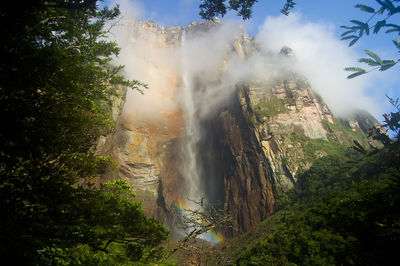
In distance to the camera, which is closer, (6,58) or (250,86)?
(6,58)

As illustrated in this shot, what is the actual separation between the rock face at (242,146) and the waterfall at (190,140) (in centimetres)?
111

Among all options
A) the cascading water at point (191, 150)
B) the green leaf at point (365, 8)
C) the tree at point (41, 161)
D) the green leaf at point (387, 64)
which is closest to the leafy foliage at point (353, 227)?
the green leaf at point (387, 64)

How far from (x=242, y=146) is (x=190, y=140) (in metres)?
18.7

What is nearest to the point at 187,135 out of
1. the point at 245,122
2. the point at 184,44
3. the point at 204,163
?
the point at 204,163

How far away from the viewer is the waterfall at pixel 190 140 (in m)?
49.4

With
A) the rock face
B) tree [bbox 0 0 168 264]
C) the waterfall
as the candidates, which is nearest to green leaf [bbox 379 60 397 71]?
tree [bbox 0 0 168 264]

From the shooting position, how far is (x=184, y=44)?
88.8 metres

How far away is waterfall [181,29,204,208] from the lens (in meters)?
49.4

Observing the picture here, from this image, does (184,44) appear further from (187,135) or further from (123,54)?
(187,135)

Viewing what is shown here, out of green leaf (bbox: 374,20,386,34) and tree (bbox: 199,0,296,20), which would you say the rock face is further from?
green leaf (bbox: 374,20,386,34)

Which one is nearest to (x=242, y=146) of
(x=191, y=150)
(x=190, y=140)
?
(x=191, y=150)

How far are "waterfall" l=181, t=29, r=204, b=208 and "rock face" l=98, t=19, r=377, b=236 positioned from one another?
1.11m

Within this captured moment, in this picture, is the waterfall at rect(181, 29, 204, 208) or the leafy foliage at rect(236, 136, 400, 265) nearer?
the leafy foliage at rect(236, 136, 400, 265)

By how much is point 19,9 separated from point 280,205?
3566cm
